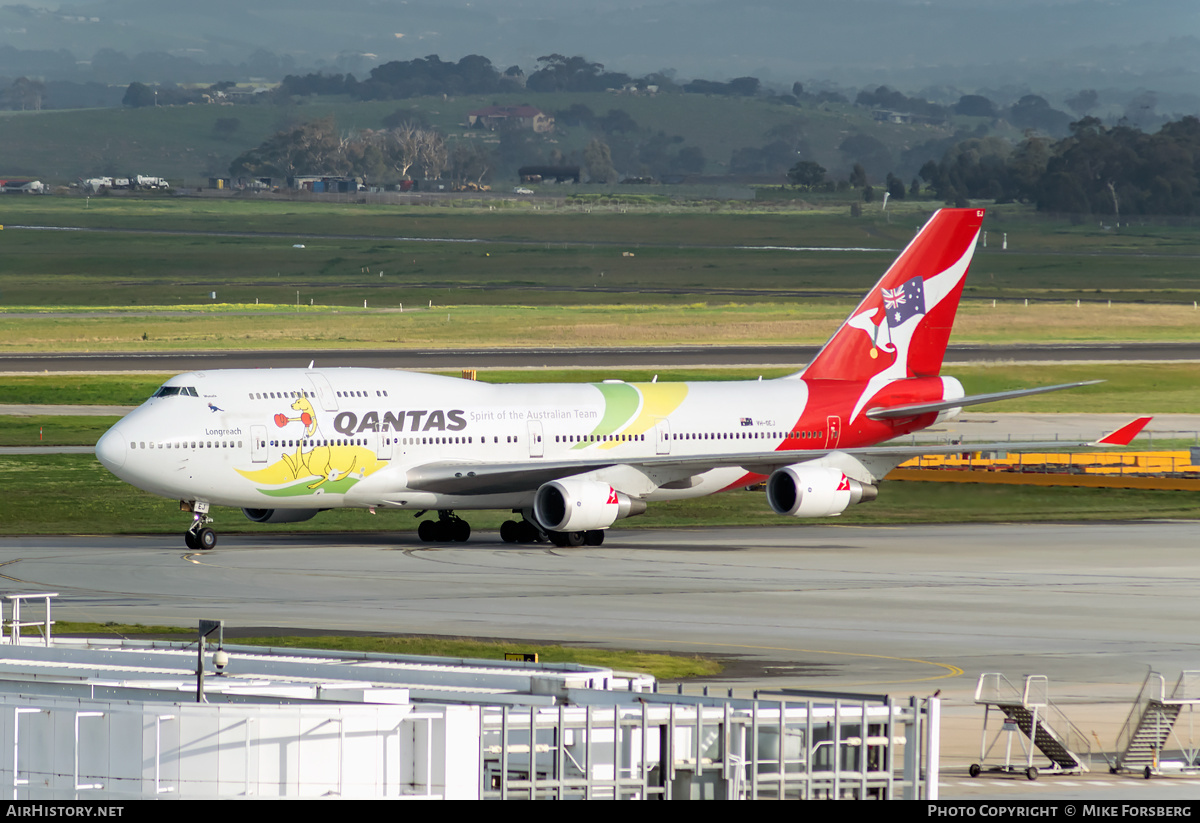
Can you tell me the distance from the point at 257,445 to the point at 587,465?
10208mm

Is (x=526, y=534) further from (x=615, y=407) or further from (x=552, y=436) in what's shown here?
(x=615, y=407)

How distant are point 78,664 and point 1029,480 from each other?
173ft

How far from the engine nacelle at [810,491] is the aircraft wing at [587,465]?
0.74m

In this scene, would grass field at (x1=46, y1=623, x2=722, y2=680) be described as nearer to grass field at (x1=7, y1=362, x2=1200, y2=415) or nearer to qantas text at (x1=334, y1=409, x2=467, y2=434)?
qantas text at (x1=334, y1=409, x2=467, y2=434)

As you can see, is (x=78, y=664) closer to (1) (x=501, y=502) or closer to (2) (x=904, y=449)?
(1) (x=501, y=502)

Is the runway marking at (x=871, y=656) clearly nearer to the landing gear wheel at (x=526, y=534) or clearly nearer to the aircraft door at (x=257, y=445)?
the aircraft door at (x=257, y=445)

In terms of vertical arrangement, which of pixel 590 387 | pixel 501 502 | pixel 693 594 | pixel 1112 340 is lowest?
pixel 693 594

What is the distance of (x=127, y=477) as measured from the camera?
177 ft

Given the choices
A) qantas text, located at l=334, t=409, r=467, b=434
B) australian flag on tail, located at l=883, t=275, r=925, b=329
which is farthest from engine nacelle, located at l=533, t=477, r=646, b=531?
australian flag on tail, located at l=883, t=275, r=925, b=329

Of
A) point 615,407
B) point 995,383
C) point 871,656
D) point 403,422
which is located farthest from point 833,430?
point 995,383

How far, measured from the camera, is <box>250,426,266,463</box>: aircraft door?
54469 mm

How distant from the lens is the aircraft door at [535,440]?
58875 mm

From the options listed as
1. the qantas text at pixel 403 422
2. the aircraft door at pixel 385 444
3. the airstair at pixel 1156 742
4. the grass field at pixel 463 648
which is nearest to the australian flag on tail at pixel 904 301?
the qantas text at pixel 403 422
